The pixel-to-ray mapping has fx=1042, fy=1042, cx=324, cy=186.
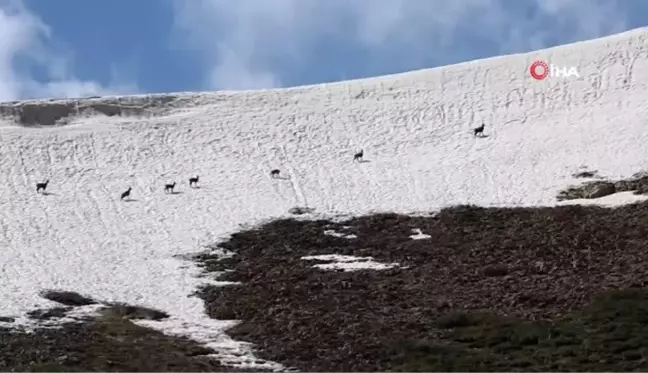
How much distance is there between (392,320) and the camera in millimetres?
23266

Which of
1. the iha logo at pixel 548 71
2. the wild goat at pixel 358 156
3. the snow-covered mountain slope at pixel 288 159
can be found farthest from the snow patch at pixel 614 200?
the iha logo at pixel 548 71

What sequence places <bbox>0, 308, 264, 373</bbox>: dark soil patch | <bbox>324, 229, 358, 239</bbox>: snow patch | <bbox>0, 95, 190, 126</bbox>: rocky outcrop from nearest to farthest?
1. <bbox>0, 308, 264, 373</bbox>: dark soil patch
2. <bbox>324, 229, 358, 239</bbox>: snow patch
3. <bbox>0, 95, 190, 126</bbox>: rocky outcrop

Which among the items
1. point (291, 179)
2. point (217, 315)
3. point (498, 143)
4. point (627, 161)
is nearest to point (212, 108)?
point (291, 179)

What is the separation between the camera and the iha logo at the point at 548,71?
52.4 metres

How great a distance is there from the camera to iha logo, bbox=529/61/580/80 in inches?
2062

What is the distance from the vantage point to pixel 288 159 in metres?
45.3

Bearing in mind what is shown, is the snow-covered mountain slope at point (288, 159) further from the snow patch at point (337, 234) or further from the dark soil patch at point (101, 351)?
the snow patch at point (337, 234)

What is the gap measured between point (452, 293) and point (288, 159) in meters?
20.7

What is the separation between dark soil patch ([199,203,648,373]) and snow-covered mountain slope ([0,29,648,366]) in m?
1.83

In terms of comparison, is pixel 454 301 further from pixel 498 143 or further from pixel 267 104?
pixel 267 104

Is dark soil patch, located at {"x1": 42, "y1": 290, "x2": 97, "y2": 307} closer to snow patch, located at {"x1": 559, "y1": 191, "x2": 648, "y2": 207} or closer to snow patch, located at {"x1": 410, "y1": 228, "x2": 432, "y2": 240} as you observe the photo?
snow patch, located at {"x1": 410, "y1": 228, "x2": 432, "y2": 240}

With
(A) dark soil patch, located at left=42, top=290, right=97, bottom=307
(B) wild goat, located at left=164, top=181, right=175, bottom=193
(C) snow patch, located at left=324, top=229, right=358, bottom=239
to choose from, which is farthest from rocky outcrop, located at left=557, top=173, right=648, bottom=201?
(A) dark soil patch, located at left=42, top=290, right=97, bottom=307

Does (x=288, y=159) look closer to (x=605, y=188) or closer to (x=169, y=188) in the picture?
(x=169, y=188)

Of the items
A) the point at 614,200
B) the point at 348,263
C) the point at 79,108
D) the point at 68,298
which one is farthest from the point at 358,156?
the point at 68,298
